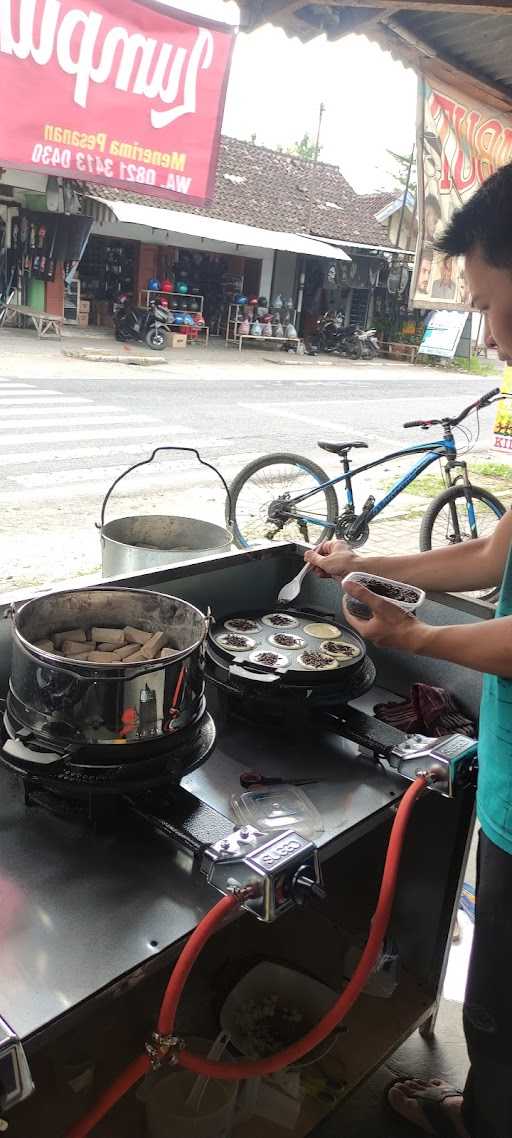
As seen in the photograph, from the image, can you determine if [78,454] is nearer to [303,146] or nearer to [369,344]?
[369,344]

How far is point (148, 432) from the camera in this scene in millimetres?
10070

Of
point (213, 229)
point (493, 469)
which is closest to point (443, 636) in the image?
point (493, 469)

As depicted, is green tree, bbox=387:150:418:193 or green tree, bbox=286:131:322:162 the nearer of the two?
green tree, bbox=387:150:418:193

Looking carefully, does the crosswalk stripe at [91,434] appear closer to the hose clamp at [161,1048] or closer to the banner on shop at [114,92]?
the banner on shop at [114,92]

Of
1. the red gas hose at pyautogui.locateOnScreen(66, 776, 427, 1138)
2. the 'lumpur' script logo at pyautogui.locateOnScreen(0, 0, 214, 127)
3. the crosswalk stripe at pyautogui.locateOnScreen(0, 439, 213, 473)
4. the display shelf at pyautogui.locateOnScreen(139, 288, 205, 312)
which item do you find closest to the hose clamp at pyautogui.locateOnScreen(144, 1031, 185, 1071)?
the red gas hose at pyautogui.locateOnScreen(66, 776, 427, 1138)

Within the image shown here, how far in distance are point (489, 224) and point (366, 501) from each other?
14.3 ft

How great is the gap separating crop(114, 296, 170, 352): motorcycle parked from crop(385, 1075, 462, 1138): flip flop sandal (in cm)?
1822

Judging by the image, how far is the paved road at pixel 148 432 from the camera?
643 centimetres

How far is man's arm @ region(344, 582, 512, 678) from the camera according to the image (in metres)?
1.49

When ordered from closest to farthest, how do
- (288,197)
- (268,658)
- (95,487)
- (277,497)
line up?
1. (268,658)
2. (277,497)
3. (95,487)
4. (288,197)

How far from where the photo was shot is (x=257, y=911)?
A: 1.34m

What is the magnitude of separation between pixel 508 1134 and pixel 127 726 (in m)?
1.29

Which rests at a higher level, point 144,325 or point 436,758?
point 144,325

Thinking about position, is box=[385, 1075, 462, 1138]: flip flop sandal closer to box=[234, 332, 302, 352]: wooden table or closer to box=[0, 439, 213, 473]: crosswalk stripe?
box=[0, 439, 213, 473]: crosswalk stripe
